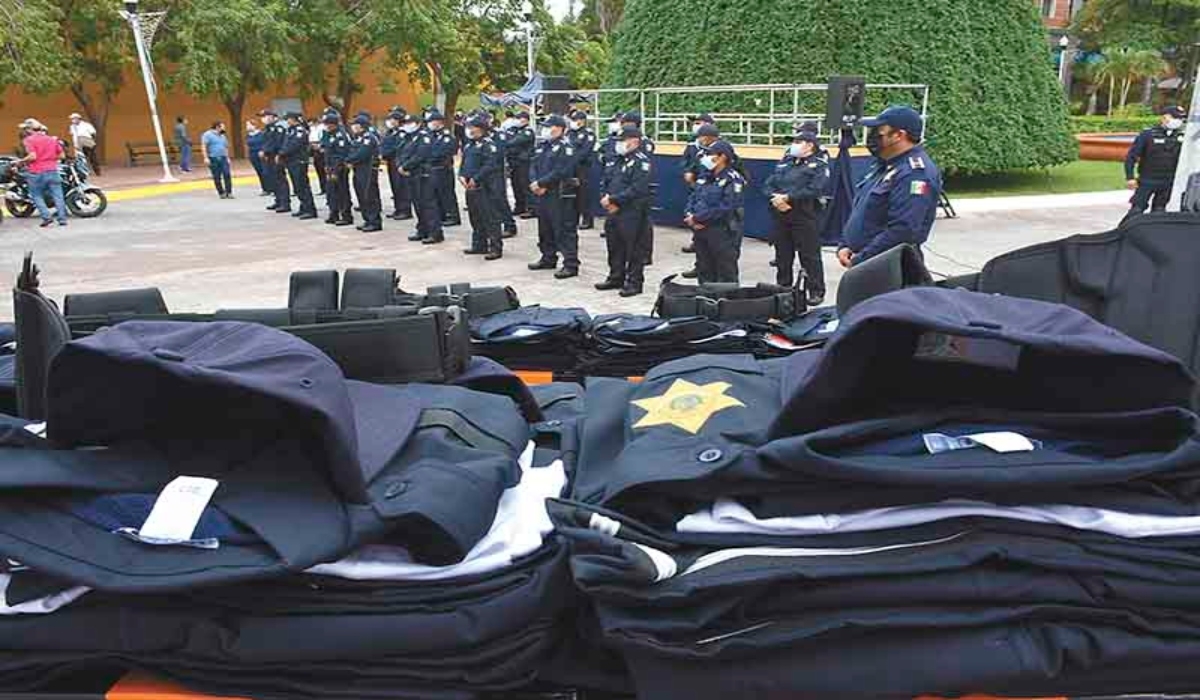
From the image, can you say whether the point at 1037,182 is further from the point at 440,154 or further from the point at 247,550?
the point at 247,550

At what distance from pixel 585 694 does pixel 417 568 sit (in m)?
0.31

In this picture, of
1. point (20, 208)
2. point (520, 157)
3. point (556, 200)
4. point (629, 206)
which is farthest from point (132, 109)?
point (629, 206)

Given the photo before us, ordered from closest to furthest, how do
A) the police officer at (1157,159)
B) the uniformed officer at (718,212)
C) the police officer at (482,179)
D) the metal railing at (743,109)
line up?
the uniformed officer at (718,212), the police officer at (1157,159), the police officer at (482,179), the metal railing at (743,109)

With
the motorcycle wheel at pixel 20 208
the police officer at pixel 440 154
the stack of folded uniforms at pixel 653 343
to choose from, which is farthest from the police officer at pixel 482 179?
the motorcycle wheel at pixel 20 208

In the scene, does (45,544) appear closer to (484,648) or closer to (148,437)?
(148,437)

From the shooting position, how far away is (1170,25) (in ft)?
96.5

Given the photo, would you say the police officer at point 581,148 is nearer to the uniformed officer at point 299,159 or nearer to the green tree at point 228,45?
the uniformed officer at point 299,159

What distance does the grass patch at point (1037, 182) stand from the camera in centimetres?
1521

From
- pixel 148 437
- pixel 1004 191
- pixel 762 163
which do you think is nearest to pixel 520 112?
pixel 762 163

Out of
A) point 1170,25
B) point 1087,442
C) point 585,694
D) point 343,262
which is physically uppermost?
point 1170,25

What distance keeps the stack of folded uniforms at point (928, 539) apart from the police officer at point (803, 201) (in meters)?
6.28

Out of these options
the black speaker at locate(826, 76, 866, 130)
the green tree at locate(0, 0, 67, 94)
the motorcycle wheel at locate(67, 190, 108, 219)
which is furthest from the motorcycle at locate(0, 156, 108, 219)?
the black speaker at locate(826, 76, 866, 130)

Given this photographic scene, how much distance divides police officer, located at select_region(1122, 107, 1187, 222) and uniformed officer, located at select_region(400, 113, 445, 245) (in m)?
8.50

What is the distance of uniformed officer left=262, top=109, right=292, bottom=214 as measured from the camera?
44.3 ft
